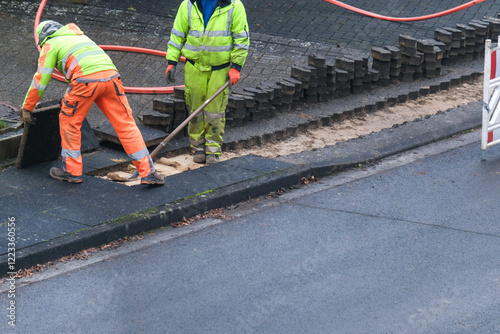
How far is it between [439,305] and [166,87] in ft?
18.4

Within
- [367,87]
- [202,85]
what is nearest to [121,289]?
[202,85]

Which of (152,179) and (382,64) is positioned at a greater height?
(382,64)

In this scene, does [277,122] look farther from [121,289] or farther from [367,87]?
[121,289]

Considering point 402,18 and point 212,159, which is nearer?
point 212,159

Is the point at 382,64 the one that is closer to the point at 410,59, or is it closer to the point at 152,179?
the point at 410,59

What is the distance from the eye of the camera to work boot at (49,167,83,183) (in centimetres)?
685

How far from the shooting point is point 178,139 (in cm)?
835

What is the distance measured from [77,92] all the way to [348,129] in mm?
3515

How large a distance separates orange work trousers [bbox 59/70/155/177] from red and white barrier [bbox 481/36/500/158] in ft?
11.5

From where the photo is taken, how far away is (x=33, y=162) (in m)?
7.21

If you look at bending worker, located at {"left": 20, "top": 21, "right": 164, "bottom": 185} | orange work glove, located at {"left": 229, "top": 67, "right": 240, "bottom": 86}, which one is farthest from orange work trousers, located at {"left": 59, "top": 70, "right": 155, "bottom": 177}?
orange work glove, located at {"left": 229, "top": 67, "right": 240, "bottom": 86}

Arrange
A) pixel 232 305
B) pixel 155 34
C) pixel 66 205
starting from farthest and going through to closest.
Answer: pixel 155 34 → pixel 66 205 → pixel 232 305

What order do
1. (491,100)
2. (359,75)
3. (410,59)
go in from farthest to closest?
(410,59) → (359,75) → (491,100)

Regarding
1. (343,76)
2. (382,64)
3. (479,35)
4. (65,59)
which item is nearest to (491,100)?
(343,76)
